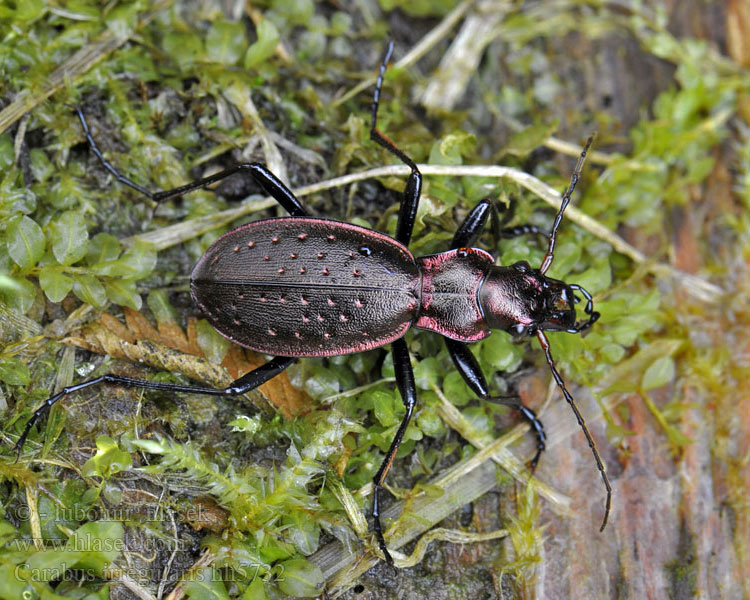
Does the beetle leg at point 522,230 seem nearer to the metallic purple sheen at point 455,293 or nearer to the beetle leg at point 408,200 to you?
the metallic purple sheen at point 455,293

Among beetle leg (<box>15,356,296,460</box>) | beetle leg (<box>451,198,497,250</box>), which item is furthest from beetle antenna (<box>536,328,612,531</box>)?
beetle leg (<box>15,356,296,460</box>)

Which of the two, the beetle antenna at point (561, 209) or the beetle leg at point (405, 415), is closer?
the beetle leg at point (405, 415)

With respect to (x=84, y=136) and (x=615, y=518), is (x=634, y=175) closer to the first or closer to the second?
(x=615, y=518)

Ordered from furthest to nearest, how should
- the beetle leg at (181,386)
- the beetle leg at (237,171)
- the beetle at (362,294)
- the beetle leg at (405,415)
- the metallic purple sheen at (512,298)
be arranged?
the beetle leg at (237,171)
the metallic purple sheen at (512,298)
the beetle at (362,294)
the beetle leg at (405,415)
the beetle leg at (181,386)

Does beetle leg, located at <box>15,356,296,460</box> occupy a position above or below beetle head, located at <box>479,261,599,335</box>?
below

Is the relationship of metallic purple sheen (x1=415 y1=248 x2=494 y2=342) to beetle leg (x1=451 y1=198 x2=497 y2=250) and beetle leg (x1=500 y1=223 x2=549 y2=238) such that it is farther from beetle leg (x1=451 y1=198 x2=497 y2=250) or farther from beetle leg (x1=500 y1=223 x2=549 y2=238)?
beetle leg (x1=500 y1=223 x2=549 y2=238)

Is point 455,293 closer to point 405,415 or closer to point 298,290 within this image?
point 405,415

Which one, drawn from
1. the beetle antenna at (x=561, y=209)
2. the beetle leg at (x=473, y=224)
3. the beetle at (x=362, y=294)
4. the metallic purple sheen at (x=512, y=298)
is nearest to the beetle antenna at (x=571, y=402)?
the beetle at (x=362, y=294)

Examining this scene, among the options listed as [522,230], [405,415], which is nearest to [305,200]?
[522,230]

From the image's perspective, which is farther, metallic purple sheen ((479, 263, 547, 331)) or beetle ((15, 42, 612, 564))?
metallic purple sheen ((479, 263, 547, 331))
